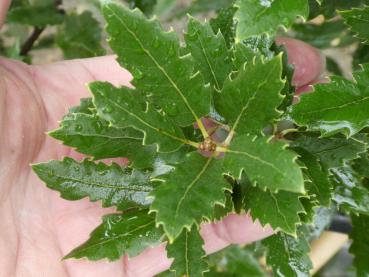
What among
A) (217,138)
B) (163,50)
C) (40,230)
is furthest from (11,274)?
(163,50)

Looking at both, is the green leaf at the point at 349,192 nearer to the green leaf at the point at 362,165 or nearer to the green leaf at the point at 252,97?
the green leaf at the point at 362,165

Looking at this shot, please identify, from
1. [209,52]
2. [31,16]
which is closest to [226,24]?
[209,52]

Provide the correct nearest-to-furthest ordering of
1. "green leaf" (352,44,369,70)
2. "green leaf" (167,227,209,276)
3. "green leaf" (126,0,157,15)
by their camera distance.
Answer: "green leaf" (167,227,209,276) → "green leaf" (352,44,369,70) → "green leaf" (126,0,157,15)

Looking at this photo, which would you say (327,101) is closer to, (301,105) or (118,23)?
(301,105)

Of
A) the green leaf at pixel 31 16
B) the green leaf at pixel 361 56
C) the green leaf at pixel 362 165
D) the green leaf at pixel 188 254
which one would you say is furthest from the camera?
the green leaf at pixel 31 16

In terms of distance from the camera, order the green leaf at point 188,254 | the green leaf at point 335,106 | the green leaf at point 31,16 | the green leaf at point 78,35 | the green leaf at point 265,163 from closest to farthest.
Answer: the green leaf at point 265,163, the green leaf at point 335,106, the green leaf at point 188,254, the green leaf at point 31,16, the green leaf at point 78,35

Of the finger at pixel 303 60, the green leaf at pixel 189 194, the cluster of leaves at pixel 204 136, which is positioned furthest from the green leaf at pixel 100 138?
the finger at pixel 303 60

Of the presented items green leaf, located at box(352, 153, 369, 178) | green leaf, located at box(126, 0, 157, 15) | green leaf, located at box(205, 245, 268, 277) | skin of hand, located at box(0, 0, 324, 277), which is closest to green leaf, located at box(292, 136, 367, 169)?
green leaf, located at box(352, 153, 369, 178)

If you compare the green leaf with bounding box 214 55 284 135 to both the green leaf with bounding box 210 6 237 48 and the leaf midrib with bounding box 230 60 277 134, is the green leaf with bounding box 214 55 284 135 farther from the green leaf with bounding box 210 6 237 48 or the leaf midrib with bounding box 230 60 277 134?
the green leaf with bounding box 210 6 237 48
